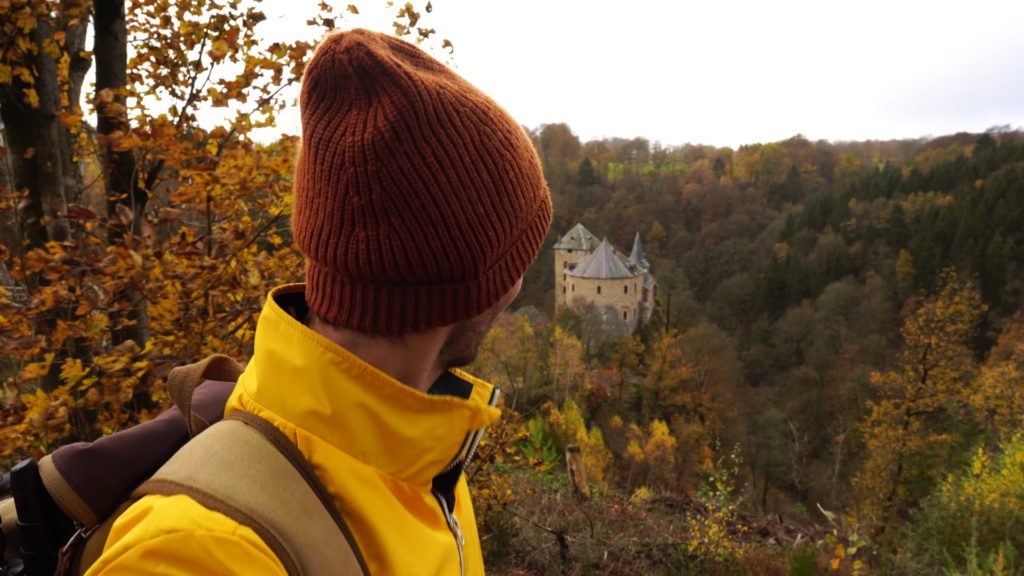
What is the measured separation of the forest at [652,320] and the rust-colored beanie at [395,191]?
29.1 inches

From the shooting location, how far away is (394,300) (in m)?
1.24

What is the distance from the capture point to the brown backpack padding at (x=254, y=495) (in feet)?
2.94

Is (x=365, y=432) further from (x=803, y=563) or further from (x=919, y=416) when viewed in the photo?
(x=919, y=416)

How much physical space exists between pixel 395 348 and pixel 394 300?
0.11m

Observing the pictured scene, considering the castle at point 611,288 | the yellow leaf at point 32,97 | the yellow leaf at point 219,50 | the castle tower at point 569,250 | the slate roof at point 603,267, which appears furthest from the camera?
the castle tower at point 569,250

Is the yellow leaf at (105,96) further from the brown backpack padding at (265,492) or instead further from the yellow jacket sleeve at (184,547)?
the yellow jacket sleeve at (184,547)

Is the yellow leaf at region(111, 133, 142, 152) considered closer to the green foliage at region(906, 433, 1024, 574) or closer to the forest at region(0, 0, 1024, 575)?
the forest at region(0, 0, 1024, 575)

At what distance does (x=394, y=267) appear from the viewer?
1209 mm

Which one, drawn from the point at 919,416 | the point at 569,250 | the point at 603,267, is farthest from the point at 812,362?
the point at 569,250

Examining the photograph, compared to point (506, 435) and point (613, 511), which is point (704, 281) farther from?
point (506, 435)

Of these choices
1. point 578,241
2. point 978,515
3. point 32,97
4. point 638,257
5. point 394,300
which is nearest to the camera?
point 394,300

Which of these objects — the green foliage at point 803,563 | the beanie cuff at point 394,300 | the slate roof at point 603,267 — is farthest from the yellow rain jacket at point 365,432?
the slate roof at point 603,267

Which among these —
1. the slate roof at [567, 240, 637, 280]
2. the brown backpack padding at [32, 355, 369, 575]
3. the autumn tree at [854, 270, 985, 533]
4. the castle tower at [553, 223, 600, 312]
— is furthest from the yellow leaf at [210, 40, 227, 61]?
the castle tower at [553, 223, 600, 312]

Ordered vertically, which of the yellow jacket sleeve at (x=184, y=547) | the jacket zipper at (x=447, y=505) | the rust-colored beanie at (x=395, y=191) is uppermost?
the rust-colored beanie at (x=395, y=191)
